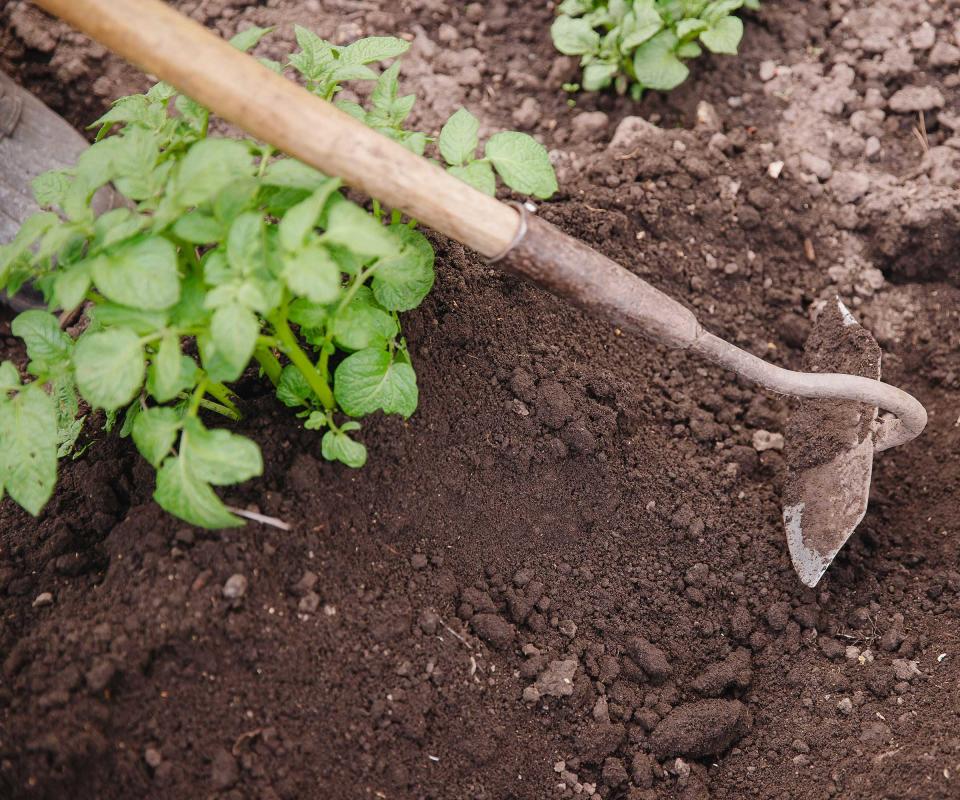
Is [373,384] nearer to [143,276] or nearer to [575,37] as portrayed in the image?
[143,276]

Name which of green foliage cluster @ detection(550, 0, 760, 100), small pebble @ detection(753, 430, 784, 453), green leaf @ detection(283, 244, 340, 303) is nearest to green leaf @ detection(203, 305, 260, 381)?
green leaf @ detection(283, 244, 340, 303)

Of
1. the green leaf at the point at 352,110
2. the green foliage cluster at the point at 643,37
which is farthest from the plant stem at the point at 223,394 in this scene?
the green foliage cluster at the point at 643,37

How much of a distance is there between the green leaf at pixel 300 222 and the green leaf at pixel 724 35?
1.92 m

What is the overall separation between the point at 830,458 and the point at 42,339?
204 centimetres

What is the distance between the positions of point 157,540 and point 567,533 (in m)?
1.04

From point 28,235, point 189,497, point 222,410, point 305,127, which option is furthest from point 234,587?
point 305,127

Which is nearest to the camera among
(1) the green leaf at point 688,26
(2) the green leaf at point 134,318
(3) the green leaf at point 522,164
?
(2) the green leaf at point 134,318

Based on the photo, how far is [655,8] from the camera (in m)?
3.13

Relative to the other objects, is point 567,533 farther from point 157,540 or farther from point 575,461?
point 157,540

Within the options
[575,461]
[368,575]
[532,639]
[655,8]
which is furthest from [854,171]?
[368,575]

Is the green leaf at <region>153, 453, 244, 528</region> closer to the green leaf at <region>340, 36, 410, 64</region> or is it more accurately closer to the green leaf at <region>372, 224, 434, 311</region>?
the green leaf at <region>372, 224, 434, 311</region>

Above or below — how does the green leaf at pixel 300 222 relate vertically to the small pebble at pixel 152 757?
above

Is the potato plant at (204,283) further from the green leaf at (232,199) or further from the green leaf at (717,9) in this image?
the green leaf at (717,9)

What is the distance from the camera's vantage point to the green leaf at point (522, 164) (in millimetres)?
2086
